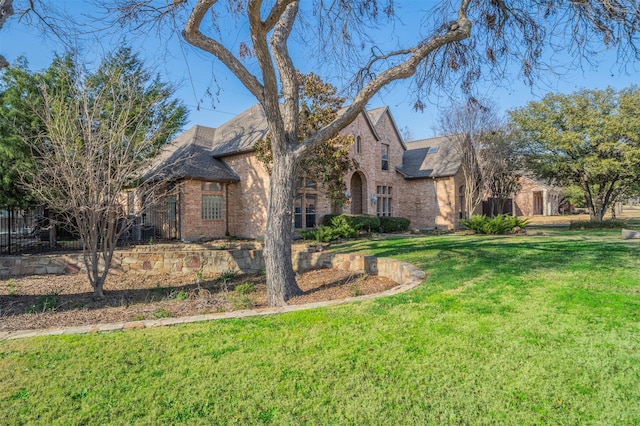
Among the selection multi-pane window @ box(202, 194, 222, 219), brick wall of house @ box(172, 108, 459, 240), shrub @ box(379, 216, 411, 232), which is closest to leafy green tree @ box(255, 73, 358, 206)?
brick wall of house @ box(172, 108, 459, 240)

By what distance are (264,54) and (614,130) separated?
22401 millimetres

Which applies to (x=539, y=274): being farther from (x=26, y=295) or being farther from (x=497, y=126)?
(x=497, y=126)

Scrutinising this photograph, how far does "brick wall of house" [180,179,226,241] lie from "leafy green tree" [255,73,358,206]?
4167mm

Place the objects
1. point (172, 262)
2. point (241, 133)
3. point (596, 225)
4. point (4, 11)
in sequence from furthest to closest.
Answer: point (596, 225) → point (241, 133) → point (172, 262) → point (4, 11)

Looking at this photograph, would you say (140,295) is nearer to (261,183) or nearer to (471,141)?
(261,183)

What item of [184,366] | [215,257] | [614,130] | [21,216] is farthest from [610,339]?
[614,130]

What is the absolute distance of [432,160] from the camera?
25.3 m

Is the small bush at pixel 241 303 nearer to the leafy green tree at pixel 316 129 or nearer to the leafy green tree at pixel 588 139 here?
the leafy green tree at pixel 316 129

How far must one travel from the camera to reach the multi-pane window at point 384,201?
890 inches

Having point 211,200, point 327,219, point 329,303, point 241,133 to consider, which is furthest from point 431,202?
point 329,303

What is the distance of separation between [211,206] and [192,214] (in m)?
1.14

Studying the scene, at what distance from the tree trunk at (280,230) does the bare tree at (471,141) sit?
16496 mm

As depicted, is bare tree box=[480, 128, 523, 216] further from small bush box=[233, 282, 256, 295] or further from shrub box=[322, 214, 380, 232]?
small bush box=[233, 282, 256, 295]

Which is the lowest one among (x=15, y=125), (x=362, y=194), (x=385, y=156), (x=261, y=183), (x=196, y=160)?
(x=362, y=194)
